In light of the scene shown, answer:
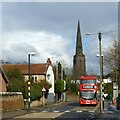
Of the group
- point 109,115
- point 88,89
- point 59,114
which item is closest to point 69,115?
point 59,114

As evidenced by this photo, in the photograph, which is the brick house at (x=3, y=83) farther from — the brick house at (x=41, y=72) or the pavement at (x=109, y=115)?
the brick house at (x=41, y=72)

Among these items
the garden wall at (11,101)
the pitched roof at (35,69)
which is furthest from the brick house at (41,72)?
the garden wall at (11,101)

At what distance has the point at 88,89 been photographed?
5847 centimetres

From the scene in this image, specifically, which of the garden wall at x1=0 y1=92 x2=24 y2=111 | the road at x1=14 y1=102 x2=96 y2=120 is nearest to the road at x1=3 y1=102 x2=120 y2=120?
the road at x1=14 y1=102 x2=96 y2=120

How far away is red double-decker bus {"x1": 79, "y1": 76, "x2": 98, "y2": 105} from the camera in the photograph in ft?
188

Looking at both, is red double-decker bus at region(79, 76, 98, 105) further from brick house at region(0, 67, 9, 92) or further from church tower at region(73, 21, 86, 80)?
church tower at region(73, 21, 86, 80)

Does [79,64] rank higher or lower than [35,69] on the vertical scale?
higher

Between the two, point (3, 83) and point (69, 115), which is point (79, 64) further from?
point (69, 115)

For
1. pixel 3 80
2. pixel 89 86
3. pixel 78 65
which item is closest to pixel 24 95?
pixel 3 80

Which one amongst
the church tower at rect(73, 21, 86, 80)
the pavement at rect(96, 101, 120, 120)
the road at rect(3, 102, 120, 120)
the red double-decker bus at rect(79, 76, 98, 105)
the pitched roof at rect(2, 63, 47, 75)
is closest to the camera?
the pavement at rect(96, 101, 120, 120)

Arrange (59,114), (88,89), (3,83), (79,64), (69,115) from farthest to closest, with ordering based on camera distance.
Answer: (79,64) < (3,83) < (88,89) < (59,114) < (69,115)

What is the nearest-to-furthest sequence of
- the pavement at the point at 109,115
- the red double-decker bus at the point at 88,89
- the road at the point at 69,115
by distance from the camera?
the pavement at the point at 109,115, the road at the point at 69,115, the red double-decker bus at the point at 88,89

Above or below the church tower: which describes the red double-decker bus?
below

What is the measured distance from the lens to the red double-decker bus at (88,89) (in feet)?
188
